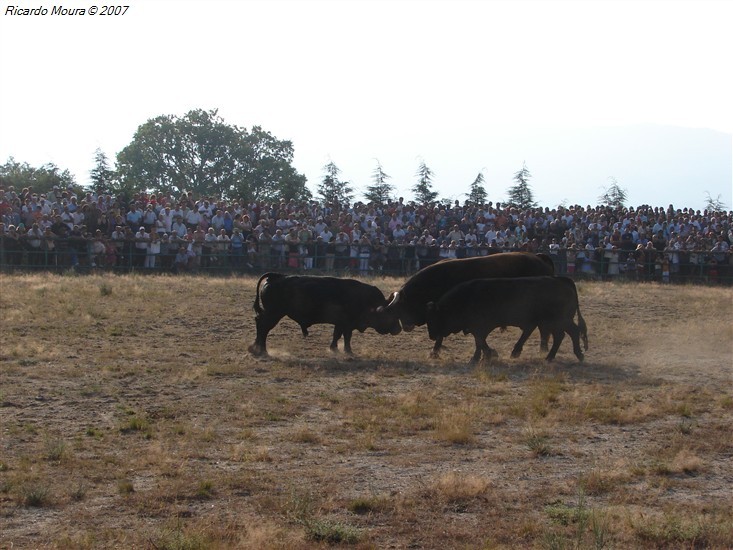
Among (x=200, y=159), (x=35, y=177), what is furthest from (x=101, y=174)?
(x=200, y=159)

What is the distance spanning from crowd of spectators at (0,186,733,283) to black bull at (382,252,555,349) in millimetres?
9813

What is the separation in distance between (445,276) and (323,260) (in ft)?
35.3

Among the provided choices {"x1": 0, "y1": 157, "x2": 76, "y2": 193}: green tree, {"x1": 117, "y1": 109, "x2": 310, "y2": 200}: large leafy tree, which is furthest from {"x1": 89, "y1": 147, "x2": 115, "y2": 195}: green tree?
{"x1": 117, "y1": 109, "x2": 310, "y2": 200}: large leafy tree

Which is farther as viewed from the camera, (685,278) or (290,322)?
(685,278)

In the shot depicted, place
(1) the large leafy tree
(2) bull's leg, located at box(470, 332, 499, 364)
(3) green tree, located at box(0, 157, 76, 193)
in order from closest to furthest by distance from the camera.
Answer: (2) bull's leg, located at box(470, 332, 499, 364) → (3) green tree, located at box(0, 157, 76, 193) → (1) the large leafy tree

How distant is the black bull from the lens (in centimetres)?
1505

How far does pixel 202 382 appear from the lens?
11.9 m

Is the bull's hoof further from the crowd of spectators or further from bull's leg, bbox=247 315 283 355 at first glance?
the crowd of spectators

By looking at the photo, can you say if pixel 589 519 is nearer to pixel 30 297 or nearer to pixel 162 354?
pixel 162 354

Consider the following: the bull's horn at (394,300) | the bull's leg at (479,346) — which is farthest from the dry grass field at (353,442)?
the bull's horn at (394,300)

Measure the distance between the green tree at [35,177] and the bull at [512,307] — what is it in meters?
26.9

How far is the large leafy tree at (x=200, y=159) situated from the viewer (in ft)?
189

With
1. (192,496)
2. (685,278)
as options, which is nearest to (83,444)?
(192,496)

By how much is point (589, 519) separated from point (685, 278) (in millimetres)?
21944
